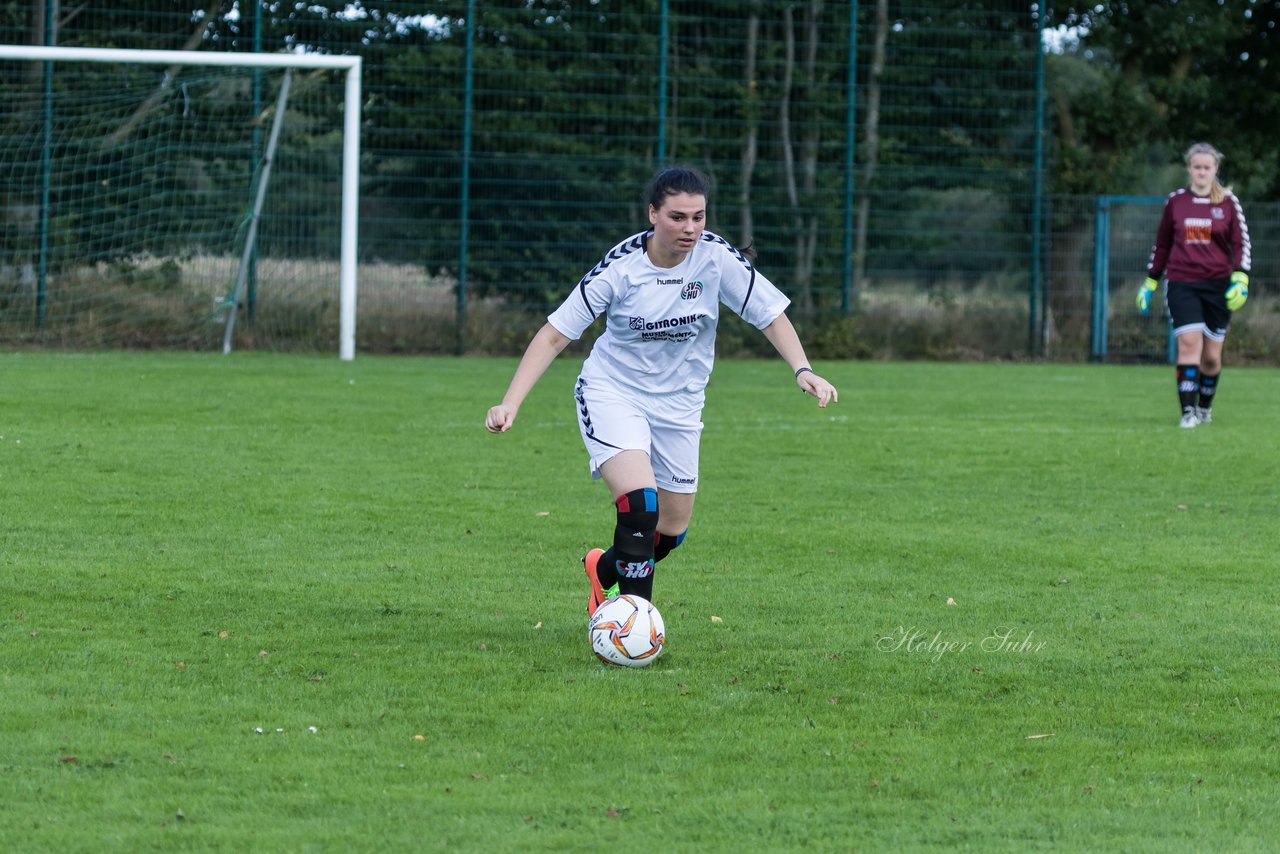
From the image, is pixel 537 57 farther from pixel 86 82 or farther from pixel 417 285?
pixel 86 82

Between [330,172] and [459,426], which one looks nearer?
[459,426]

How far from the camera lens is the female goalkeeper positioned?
13.8 metres

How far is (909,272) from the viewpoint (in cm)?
2347

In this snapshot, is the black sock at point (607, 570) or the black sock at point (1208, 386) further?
the black sock at point (1208, 386)

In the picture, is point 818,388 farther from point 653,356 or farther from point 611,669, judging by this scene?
point 611,669

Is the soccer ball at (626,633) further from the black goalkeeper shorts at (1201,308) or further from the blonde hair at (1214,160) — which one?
the black goalkeeper shorts at (1201,308)

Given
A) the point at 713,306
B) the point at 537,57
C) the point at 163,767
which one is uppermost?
the point at 537,57

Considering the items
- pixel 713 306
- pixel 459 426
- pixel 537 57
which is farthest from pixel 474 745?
pixel 537 57

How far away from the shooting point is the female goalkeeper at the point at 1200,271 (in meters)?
13.8

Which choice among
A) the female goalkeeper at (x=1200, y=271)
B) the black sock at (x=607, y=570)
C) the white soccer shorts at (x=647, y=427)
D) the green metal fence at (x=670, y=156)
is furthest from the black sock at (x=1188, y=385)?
the green metal fence at (x=670, y=156)

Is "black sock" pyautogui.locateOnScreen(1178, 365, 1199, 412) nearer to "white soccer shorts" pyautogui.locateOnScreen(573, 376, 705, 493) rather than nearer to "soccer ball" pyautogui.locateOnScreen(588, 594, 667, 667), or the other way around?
"white soccer shorts" pyautogui.locateOnScreen(573, 376, 705, 493)

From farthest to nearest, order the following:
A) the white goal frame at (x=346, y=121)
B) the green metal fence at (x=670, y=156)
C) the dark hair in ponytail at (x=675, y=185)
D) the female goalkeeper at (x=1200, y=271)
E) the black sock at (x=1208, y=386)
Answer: the green metal fence at (x=670, y=156), the white goal frame at (x=346, y=121), the black sock at (x=1208, y=386), the female goalkeeper at (x=1200, y=271), the dark hair in ponytail at (x=675, y=185)

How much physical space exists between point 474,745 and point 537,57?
62.3 feet

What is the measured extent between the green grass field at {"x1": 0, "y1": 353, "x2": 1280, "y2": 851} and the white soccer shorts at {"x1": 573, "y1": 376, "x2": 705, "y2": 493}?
0.59m
